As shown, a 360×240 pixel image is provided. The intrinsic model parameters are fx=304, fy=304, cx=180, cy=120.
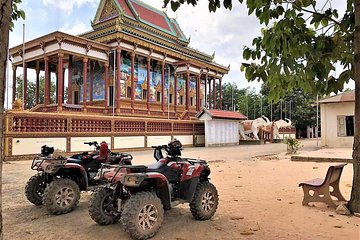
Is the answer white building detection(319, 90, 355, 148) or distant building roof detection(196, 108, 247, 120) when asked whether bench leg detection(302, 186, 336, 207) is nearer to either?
white building detection(319, 90, 355, 148)

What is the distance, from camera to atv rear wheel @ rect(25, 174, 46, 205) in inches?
193

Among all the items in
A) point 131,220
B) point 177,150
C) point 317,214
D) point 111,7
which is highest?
point 111,7

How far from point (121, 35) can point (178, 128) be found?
7.69m

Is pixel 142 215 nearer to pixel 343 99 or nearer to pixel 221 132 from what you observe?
pixel 343 99

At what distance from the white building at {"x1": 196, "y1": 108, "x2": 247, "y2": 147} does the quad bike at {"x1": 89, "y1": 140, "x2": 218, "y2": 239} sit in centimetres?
1849

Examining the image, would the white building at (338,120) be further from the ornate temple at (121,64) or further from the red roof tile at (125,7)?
the red roof tile at (125,7)

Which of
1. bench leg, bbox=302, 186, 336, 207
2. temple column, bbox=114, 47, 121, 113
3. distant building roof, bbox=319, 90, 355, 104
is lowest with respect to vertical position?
bench leg, bbox=302, 186, 336, 207

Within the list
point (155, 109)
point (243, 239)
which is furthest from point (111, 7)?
point (243, 239)

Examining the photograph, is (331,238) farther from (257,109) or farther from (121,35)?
(257,109)

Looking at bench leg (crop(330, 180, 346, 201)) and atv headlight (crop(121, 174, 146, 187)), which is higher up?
atv headlight (crop(121, 174, 146, 187))

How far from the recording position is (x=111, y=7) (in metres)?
25.3

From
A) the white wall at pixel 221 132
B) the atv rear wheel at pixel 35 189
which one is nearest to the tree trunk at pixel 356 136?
the atv rear wheel at pixel 35 189

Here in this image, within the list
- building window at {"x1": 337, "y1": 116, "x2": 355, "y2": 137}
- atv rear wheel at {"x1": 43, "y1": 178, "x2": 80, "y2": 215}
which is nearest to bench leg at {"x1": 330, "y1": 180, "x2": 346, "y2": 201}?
atv rear wheel at {"x1": 43, "y1": 178, "x2": 80, "y2": 215}

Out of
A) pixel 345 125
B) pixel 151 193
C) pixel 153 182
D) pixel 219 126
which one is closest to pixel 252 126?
pixel 219 126
